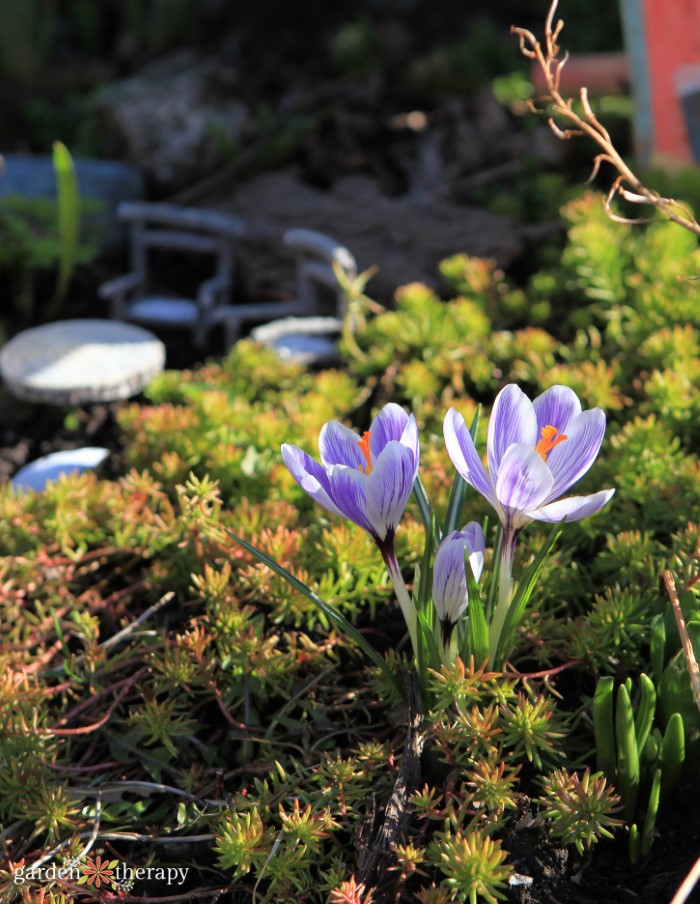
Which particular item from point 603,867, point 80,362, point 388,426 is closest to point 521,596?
point 388,426

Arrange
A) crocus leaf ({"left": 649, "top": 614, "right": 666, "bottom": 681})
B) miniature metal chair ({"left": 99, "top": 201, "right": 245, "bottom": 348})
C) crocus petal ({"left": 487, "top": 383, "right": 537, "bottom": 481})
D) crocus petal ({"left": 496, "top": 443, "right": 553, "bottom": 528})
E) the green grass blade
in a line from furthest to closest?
miniature metal chair ({"left": 99, "top": 201, "right": 245, "bottom": 348}), the green grass blade, crocus leaf ({"left": 649, "top": 614, "right": 666, "bottom": 681}), crocus petal ({"left": 487, "top": 383, "right": 537, "bottom": 481}), crocus petal ({"left": 496, "top": 443, "right": 553, "bottom": 528})

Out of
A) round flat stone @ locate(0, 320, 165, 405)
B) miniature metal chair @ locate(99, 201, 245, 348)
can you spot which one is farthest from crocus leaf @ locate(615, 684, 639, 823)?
miniature metal chair @ locate(99, 201, 245, 348)

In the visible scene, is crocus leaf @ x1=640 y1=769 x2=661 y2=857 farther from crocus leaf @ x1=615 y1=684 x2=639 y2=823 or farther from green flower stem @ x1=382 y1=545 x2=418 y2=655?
green flower stem @ x1=382 y1=545 x2=418 y2=655

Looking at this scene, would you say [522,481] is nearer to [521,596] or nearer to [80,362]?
[521,596]

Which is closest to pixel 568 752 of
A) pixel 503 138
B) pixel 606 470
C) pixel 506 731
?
pixel 506 731

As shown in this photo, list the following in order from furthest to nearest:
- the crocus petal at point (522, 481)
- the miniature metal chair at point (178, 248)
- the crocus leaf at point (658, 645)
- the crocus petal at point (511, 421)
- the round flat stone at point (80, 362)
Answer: the miniature metal chair at point (178, 248) → the round flat stone at point (80, 362) → the crocus leaf at point (658, 645) → the crocus petal at point (511, 421) → the crocus petal at point (522, 481)

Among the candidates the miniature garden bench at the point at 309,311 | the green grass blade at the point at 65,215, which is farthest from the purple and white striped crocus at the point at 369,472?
the green grass blade at the point at 65,215

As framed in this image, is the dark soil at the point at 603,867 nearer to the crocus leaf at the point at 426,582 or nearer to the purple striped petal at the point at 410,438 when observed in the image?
the crocus leaf at the point at 426,582
